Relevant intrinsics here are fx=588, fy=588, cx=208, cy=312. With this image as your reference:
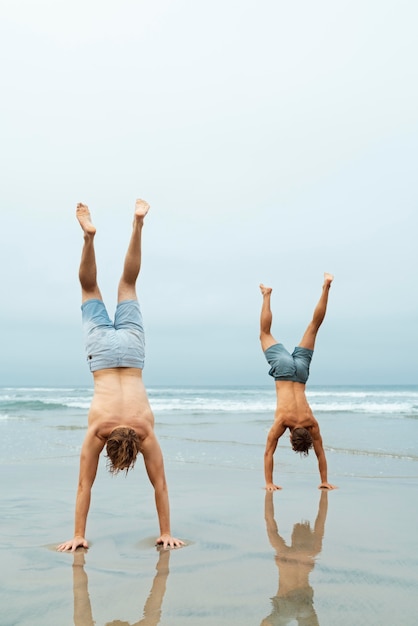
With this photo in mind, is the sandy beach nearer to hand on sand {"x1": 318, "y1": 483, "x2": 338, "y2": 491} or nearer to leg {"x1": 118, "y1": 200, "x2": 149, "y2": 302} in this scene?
hand on sand {"x1": 318, "y1": 483, "x2": 338, "y2": 491}

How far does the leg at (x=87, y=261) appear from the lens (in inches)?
231

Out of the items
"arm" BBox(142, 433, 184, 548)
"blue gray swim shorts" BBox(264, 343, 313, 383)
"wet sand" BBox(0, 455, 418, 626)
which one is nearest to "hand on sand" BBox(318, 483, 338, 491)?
"wet sand" BBox(0, 455, 418, 626)

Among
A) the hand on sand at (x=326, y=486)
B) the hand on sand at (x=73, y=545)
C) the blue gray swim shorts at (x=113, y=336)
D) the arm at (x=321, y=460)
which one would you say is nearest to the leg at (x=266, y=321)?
the arm at (x=321, y=460)

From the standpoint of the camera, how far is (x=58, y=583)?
449 centimetres

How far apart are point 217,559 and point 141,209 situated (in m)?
3.55

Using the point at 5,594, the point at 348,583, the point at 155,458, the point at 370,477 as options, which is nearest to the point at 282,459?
the point at 370,477

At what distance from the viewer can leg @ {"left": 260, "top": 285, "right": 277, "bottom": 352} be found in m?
10.1

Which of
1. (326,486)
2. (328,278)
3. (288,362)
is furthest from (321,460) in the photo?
(328,278)

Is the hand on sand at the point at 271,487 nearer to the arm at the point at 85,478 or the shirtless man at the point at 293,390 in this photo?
the shirtless man at the point at 293,390

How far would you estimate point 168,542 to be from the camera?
5621mm

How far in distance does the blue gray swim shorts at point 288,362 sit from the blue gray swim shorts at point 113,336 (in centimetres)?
415

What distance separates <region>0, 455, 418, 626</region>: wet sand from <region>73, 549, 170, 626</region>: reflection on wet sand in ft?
0.04

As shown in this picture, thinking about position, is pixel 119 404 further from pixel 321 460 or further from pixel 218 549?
pixel 321 460

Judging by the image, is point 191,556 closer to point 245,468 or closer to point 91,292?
point 91,292
